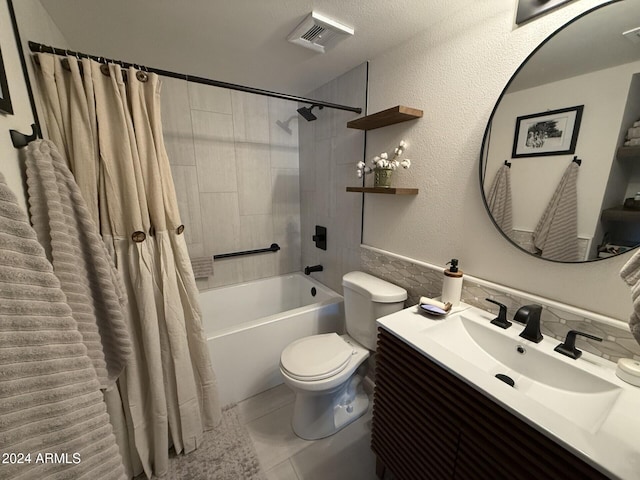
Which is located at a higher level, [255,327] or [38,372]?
[38,372]

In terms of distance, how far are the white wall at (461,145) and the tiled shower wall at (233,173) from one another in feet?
3.57

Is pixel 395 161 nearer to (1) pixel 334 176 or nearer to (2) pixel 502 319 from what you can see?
(1) pixel 334 176

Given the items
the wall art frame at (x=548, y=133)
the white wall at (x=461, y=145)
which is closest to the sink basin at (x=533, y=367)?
the white wall at (x=461, y=145)

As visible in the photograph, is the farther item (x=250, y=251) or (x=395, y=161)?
(x=250, y=251)

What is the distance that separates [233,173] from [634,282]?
7.62ft

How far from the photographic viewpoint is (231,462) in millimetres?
1301

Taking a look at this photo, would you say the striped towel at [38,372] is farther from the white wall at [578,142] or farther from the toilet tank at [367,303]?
the white wall at [578,142]

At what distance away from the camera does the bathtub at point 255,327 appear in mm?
1587

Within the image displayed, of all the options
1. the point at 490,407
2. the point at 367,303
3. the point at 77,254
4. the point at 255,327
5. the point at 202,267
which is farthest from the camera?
the point at 202,267

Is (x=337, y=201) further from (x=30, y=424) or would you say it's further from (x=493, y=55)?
(x=30, y=424)

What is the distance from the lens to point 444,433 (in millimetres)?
846

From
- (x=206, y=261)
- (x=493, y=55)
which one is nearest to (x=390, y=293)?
(x=493, y=55)

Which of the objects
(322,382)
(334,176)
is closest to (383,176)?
(334,176)

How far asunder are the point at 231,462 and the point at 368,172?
5.99 feet
